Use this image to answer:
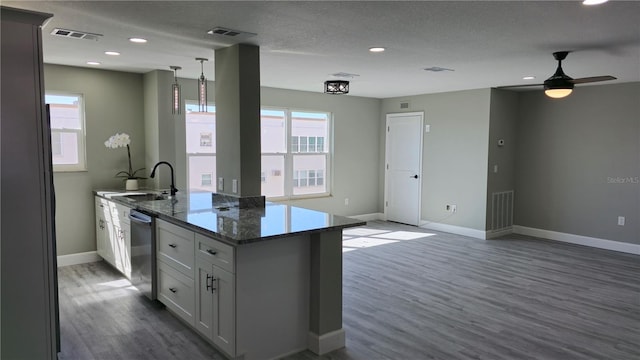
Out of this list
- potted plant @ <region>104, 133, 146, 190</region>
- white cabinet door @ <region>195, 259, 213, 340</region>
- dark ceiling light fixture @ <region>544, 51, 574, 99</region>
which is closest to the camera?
white cabinet door @ <region>195, 259, 213, 340</region>

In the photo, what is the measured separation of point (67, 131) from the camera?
505cm

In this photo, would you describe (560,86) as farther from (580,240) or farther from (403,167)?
(403,167)

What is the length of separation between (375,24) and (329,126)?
4.57m

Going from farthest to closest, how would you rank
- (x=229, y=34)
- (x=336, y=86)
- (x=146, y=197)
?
(x=336, y=86) → (x=146, y=197) → (x=229, y=34)

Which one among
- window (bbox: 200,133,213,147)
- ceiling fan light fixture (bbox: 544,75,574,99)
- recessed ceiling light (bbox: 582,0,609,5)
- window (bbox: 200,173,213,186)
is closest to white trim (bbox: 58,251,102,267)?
window (bbox: 200,173,213,186)

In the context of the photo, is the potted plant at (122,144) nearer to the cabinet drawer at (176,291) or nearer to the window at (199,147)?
the window at (199,147)

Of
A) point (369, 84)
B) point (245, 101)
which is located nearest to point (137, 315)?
point (245, 101)

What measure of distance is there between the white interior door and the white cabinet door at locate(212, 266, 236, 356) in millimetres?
5308

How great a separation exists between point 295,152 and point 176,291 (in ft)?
13.3

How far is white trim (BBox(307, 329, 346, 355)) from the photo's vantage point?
2967 millimetres

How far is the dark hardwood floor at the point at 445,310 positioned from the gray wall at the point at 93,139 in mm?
443

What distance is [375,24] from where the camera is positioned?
9.89 ft

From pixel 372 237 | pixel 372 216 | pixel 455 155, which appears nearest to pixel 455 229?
pixel 455 155

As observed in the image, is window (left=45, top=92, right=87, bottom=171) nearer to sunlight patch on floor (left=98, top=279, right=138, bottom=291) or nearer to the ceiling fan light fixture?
sunlight patch on floor (left=98, top=279, right=138, bottom=291)
